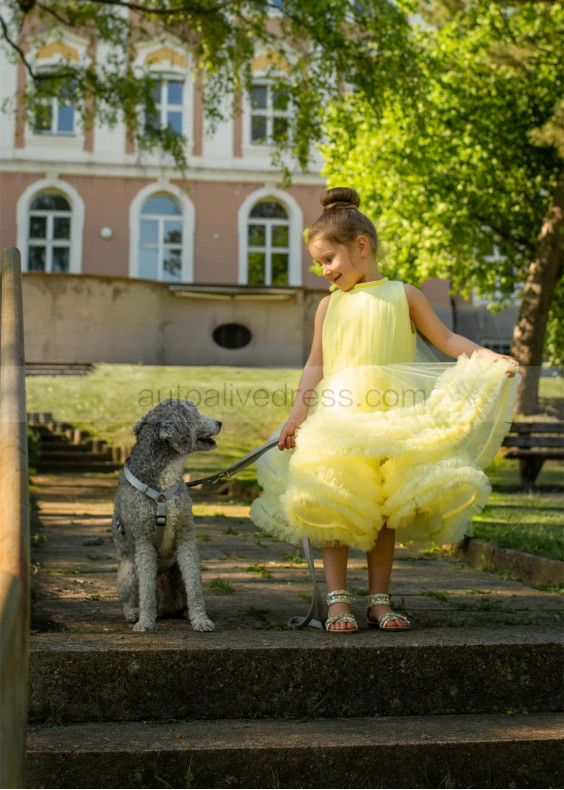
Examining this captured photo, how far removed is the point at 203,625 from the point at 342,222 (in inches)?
71.7

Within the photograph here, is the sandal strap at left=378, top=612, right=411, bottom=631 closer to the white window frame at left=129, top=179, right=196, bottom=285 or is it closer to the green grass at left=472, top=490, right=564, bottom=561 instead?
the green grass at left=472, top=490, right=564, bottom=561

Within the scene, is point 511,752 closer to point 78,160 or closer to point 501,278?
point 501,278

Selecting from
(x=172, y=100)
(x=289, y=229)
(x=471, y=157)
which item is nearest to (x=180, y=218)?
(x=289, y=229)

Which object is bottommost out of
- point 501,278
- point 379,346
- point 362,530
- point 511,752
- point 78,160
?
point 511,752

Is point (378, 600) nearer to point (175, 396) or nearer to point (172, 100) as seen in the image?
point (175, 396)

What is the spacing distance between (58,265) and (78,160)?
346 centimetres

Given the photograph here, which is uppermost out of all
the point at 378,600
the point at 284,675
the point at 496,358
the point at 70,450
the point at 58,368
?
the point at 496,358

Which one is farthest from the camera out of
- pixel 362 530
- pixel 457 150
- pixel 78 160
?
pixel 78 160

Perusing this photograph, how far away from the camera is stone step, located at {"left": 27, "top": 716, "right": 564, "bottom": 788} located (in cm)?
269

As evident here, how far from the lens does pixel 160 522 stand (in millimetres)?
3688

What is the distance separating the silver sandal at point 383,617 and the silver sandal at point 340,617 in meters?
0.11

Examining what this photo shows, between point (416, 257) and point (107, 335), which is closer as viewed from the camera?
point (416, 257)

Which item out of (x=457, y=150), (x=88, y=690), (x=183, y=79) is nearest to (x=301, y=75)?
(x=457, y=150)

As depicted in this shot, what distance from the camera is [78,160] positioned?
95.0ft
